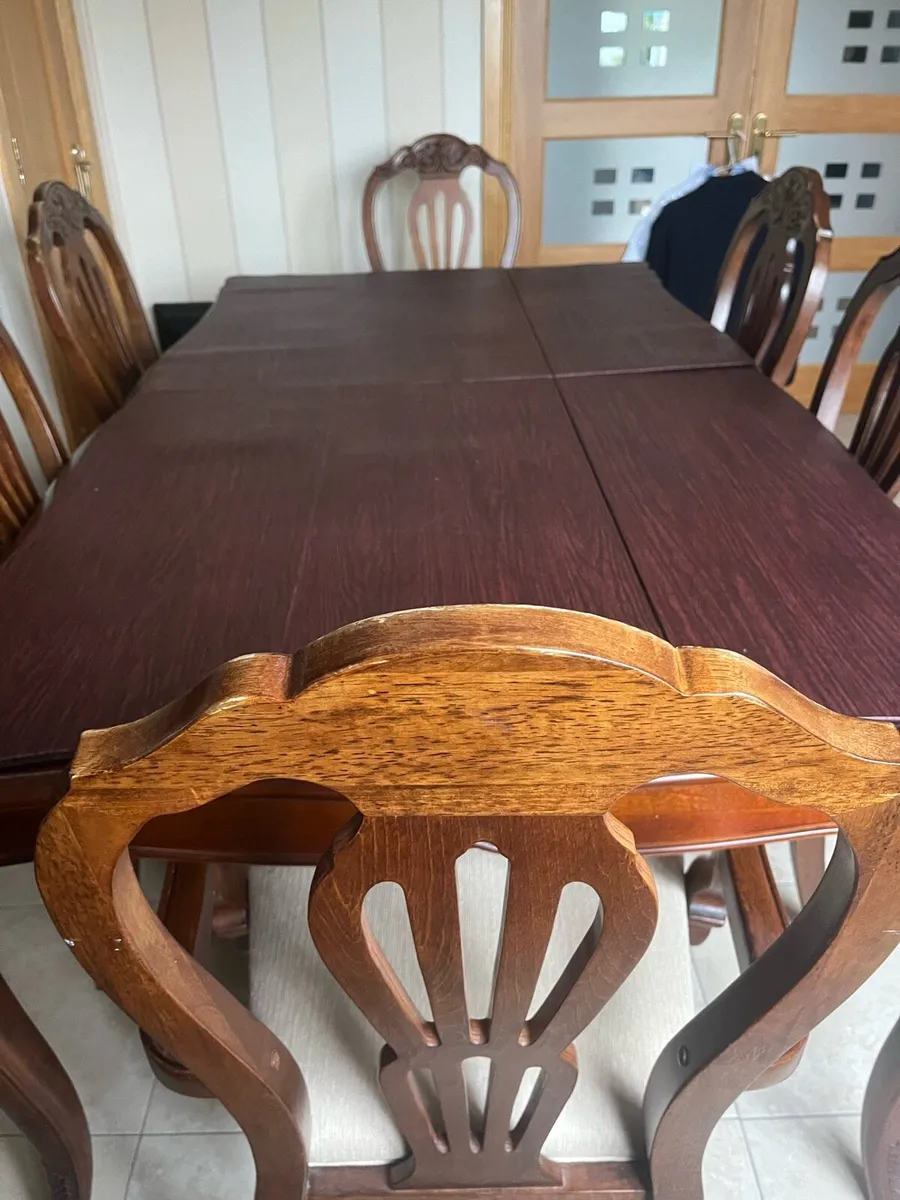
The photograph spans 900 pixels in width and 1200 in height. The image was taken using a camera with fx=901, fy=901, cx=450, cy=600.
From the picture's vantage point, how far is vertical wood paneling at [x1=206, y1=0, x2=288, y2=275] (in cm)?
249

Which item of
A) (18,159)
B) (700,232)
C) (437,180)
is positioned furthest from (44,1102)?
(700,232)

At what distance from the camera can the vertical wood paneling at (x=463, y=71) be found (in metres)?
2.50

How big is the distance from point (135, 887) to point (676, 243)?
241 centimetres

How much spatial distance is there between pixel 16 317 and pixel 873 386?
164 centimetres

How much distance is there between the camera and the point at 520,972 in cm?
53

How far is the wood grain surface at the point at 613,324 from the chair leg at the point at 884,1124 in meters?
0.97

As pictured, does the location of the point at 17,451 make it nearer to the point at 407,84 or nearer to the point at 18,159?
the point at 18,159

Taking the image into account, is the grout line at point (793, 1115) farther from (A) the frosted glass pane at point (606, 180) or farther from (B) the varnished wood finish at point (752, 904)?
(A) the frosted glass pane at point (606, 180)

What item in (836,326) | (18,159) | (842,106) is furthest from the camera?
(836,326)

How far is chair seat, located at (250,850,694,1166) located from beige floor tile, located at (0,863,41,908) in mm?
766

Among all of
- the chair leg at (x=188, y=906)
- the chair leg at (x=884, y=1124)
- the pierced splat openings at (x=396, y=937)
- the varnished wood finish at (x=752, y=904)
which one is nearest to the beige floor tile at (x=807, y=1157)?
the chair leg at (x=884, y=1124)

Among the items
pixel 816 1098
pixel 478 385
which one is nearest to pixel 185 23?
pixel 478 385

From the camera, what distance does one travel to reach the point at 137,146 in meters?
2.62

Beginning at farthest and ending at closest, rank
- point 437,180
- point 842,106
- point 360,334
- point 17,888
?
point 842,106 → point 437,180 → point 360,334 → point 17,888
